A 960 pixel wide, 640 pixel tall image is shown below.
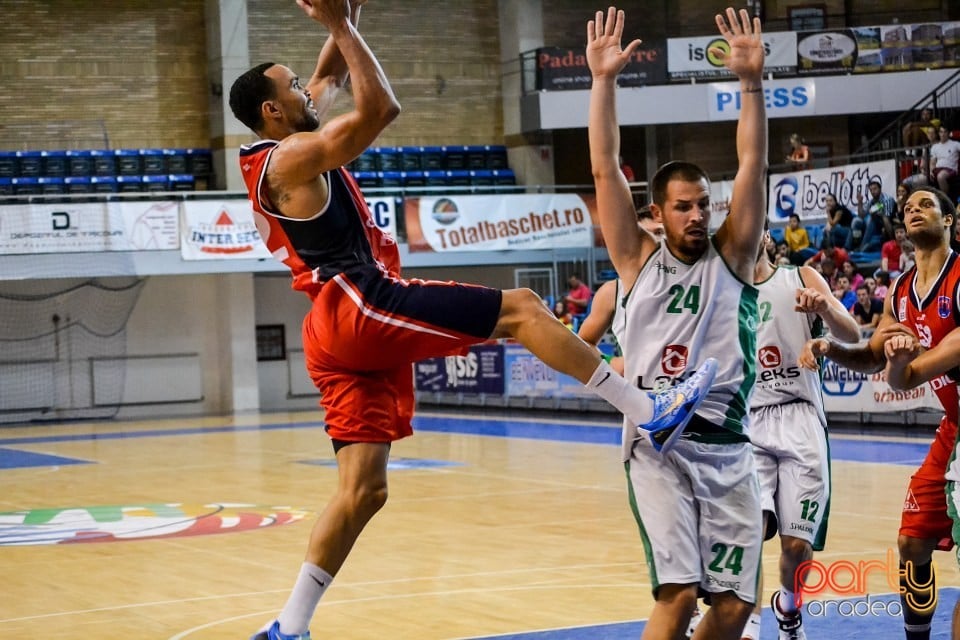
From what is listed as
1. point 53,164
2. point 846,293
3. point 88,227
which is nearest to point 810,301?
point 846,293

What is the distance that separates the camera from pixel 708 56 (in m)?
27.7

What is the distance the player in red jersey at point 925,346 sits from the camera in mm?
5711

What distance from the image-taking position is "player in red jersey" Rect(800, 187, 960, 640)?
5711 millimetres

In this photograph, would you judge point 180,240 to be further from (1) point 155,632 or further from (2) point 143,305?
(1) point 155,632

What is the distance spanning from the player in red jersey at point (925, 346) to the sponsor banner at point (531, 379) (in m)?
16.6

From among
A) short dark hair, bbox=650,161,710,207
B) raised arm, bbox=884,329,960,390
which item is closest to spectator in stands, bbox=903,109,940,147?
raised arm, bbox=884,329,960,390

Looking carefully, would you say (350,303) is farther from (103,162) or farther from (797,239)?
(103,162)

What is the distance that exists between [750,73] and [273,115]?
1869 mm

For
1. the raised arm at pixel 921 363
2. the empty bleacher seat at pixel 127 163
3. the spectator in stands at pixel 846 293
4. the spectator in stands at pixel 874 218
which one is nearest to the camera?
the raised arm at pixel 921 363

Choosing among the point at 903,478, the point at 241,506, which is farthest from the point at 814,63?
the point at 241,506

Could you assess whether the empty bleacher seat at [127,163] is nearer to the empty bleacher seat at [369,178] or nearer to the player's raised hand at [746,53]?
the empty bleacher seat at [369,178]

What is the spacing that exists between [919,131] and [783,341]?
1806 cm

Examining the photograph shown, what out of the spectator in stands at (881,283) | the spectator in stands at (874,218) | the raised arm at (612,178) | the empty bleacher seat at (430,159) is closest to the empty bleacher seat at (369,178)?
the empty bleacher seat at (430,159)

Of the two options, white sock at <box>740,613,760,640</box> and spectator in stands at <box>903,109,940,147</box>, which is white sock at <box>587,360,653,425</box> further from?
spectator in stands at <box>903,109,940,147</box>
